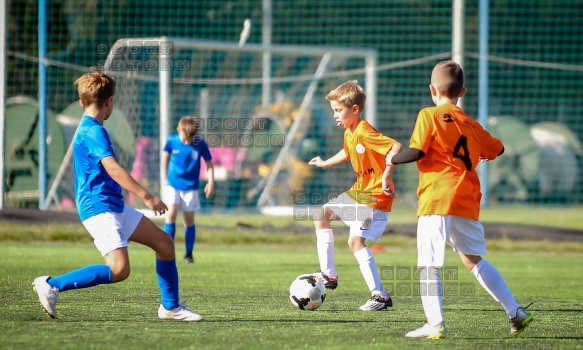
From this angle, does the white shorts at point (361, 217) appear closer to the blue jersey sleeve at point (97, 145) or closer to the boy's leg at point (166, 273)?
the boy's leg at point (166, 273)

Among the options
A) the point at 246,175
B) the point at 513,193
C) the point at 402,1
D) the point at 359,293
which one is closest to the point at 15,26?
the point at 246,175

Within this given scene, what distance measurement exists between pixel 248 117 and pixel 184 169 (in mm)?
9305

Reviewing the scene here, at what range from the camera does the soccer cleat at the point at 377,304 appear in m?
6.90

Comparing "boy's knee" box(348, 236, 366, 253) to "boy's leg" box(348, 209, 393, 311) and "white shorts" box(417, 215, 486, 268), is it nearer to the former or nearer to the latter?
"boy's leg" box(348, 209, 393, 311)

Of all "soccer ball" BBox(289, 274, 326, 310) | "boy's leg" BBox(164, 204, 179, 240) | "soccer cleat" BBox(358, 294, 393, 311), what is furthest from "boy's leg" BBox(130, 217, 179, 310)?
"boy's leg" BBox(164, 204, 179, 240)

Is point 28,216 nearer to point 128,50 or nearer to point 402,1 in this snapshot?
point 128,50

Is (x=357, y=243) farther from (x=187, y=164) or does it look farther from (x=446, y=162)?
(x=187, y=164)

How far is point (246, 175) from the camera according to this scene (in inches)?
806

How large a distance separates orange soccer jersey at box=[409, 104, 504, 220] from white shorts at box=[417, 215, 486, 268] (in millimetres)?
52

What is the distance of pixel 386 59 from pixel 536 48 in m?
4.83

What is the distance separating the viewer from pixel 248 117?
67.2 feet

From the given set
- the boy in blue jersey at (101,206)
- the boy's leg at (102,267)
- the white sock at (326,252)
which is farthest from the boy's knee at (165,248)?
the white sock at (326,252)

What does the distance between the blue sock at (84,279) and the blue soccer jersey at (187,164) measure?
17.4ft

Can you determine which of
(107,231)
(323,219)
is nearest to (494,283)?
(323,219)
